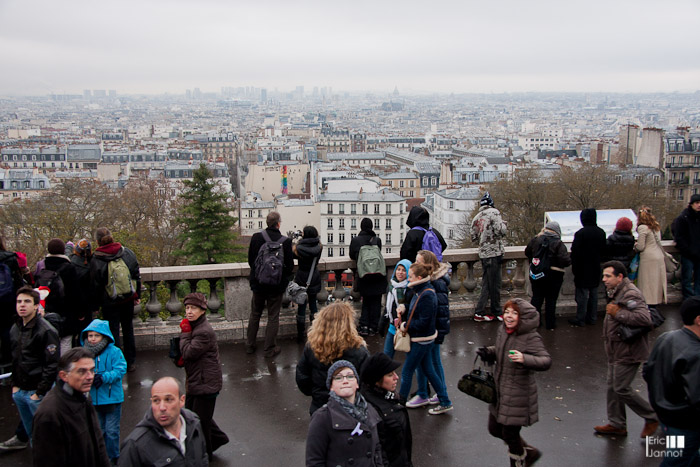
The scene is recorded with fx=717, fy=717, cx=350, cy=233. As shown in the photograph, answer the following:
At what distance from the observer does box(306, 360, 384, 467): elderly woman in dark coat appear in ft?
12.8

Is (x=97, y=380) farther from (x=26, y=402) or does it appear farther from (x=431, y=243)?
(x=431, y=243)

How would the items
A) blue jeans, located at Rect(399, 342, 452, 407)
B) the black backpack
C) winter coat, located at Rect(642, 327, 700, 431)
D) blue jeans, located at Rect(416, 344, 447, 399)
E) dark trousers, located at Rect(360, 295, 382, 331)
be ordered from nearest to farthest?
winter coat, located at Rect(642, 327, 700, 431) → blue jeans, located at Rect(399, 342, 452, 407) → blue jeans, located at Rect(416, 344, 447, 399) → dark trousers, located at Rect(360, 295, 382, 331) → the black backpack

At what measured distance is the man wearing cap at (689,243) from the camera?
8758 mm

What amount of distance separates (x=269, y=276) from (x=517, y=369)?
122 inches

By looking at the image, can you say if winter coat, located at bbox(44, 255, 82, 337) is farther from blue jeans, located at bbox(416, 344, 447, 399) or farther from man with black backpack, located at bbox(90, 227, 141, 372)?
blue jeans, located at bbox(416, 344, 447, 399)

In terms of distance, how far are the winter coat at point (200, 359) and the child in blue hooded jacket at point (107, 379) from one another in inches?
18.9

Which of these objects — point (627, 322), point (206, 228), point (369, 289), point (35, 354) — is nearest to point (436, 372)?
point (627, 322)

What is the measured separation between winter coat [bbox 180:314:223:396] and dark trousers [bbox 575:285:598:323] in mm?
4870

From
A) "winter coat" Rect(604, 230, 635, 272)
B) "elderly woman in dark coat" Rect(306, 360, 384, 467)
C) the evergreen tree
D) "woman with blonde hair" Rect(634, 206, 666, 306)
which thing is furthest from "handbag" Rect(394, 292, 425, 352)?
the evergreen tree

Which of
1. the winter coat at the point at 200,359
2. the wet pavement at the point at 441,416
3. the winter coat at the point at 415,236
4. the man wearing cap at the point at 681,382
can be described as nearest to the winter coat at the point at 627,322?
the wet pavement at the point at 441,416

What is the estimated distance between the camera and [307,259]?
7.87 metres

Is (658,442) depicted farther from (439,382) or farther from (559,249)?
(559,249)

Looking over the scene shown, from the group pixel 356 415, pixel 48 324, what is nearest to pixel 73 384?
pixel 48 324

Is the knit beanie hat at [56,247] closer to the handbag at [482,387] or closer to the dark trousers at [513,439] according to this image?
the handbag at [482,387]
